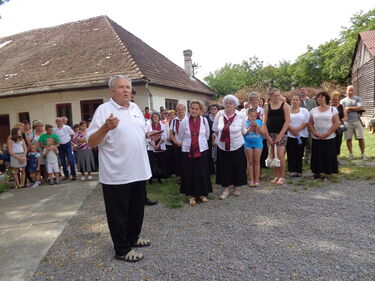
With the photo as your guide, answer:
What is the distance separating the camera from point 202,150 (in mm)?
4777

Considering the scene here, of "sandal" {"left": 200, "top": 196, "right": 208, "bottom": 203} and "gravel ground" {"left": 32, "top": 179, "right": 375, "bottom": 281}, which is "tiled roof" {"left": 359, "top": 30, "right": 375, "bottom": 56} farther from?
"sandal" {"left": 200, "top": 196, "right": 208, "bottom": 203}

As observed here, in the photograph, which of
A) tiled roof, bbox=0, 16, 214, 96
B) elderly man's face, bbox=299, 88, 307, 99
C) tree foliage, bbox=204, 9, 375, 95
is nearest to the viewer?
elderly man's face, bbox=299, 88, 307, 99

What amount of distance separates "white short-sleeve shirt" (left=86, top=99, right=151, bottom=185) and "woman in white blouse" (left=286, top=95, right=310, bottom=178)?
404 centimetres

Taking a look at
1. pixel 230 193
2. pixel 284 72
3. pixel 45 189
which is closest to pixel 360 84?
pixel 284 72

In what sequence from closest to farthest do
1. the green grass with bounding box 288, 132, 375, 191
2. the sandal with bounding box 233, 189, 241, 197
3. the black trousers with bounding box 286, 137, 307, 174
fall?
the sandal with bounding box 233, 189, 241, 197 → the green grass with bounding box 288, 132, 375, 191 → the black trousers with bounding box 286, 137, 307, 174

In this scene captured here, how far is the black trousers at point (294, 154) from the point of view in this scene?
604 centimetres

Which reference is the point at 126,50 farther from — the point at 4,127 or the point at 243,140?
the point at 243,140

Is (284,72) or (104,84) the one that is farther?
(284,72)

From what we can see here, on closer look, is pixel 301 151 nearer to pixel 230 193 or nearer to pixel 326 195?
pixel 326 195

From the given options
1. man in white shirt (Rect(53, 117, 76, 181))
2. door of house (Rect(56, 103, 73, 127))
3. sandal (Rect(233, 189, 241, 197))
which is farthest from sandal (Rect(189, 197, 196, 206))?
door of house (Rect(56, 103, 73, 127))

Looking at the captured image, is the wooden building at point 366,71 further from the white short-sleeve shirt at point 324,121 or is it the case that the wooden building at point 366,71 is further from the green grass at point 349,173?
the white short-sleeve shirt at point 324,121

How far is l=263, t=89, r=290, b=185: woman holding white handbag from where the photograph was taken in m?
5.43

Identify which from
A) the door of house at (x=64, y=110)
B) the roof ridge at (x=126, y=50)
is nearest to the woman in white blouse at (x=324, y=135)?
the roof ridge at (x=126, y=50)

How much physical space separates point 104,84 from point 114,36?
16.2 feet
